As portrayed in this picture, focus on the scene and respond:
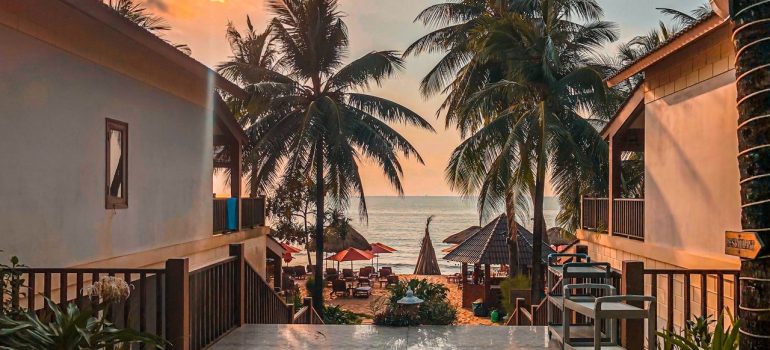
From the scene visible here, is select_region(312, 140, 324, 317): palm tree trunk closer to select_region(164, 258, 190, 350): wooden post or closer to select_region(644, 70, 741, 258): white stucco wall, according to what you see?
select_region(644, 70, 741, 258): white stucco wall

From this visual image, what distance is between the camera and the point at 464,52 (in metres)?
21.5

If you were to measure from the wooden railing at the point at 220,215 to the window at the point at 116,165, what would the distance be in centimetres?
482

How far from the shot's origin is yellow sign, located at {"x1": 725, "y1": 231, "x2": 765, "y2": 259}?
4.05 m

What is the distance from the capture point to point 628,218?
13609 millimetres

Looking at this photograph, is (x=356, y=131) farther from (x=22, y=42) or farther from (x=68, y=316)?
(x=68, y=316)

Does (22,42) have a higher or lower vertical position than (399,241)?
higher

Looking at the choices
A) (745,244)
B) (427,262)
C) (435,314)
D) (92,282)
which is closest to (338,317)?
(435,314)

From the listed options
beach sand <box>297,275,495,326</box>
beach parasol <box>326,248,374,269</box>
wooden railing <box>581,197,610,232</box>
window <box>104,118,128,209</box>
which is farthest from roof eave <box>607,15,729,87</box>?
beach parasol <box>326,248,374,269</box>

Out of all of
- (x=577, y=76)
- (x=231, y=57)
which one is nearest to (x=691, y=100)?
(x=577, y=76)

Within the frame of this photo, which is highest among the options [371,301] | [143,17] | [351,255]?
[143,17]

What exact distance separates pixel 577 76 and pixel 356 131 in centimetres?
713

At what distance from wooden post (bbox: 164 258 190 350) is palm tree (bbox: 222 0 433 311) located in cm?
1394

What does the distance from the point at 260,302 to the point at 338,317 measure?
10.3 meters

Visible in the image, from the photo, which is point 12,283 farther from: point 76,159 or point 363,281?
point 363,281
